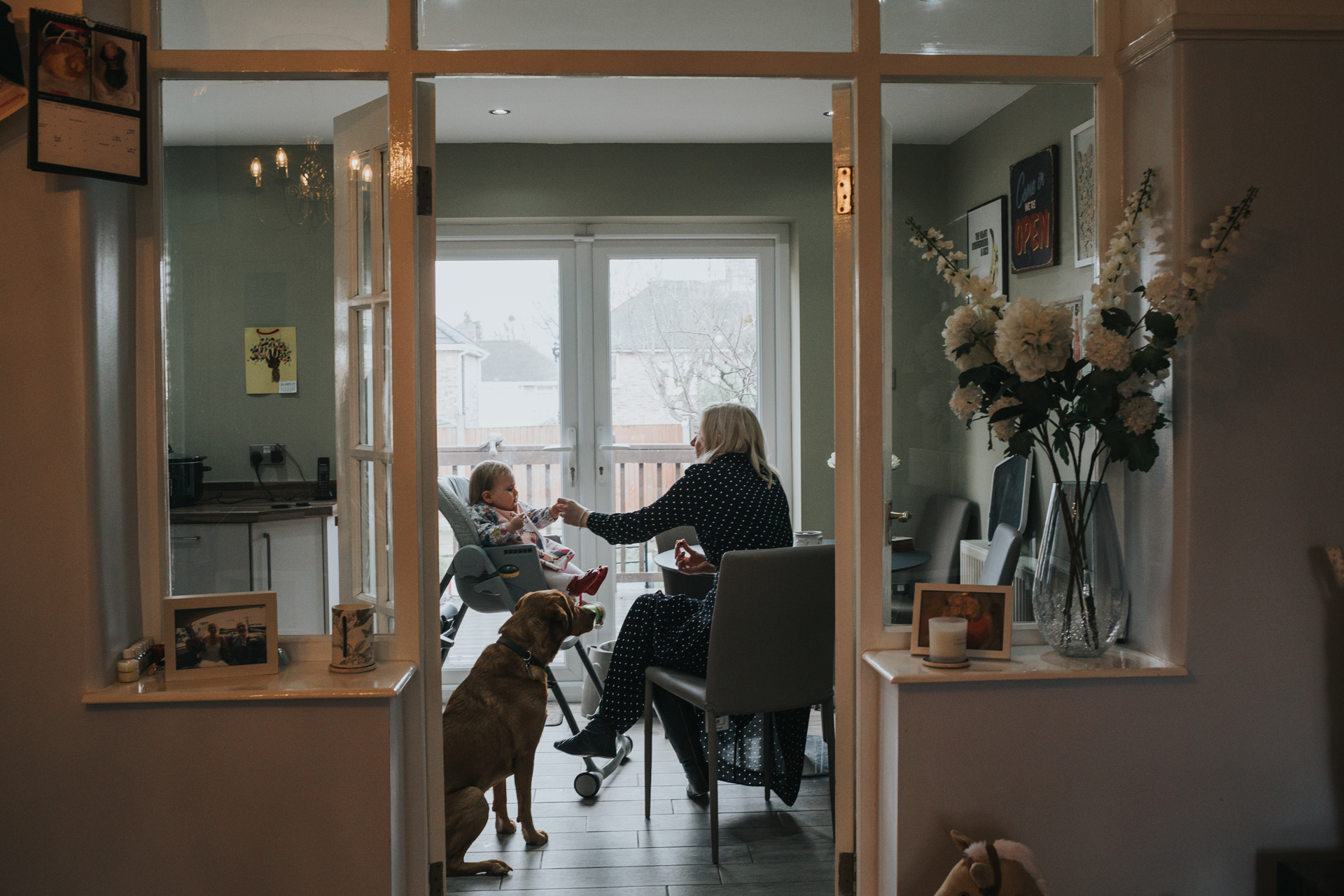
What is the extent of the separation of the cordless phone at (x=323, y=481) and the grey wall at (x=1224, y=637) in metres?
1.29

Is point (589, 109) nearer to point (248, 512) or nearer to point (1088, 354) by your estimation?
point (248, 512)

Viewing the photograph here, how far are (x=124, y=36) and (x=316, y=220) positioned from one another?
475mm

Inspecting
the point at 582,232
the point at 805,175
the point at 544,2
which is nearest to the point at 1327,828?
the point at 544,2

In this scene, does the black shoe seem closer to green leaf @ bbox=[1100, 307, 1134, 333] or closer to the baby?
the baby

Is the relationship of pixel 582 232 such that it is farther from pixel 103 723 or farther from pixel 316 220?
pixel 103 723

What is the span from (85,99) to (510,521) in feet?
7.59

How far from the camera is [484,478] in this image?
3965mm

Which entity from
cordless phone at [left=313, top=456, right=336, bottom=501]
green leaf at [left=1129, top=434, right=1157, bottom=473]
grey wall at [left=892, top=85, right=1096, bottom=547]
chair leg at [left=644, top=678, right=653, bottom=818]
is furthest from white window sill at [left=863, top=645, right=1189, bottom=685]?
cordless phone at [left=313, top=456, right=336, bottom=501]

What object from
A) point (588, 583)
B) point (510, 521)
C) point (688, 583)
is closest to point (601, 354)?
point (510, 521)

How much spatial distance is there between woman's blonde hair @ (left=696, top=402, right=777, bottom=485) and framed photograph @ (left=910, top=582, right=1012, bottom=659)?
1.23m

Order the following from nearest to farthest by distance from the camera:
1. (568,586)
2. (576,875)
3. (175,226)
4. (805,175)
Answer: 1. (175,226)
2. (576,875)
3. (568,586)
4. (805,175)

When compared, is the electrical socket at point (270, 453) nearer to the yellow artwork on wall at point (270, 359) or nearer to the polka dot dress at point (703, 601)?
the yellow artwork on wall at point (270, 359)

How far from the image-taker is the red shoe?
351 centimetres

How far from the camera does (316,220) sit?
6.64 ft
